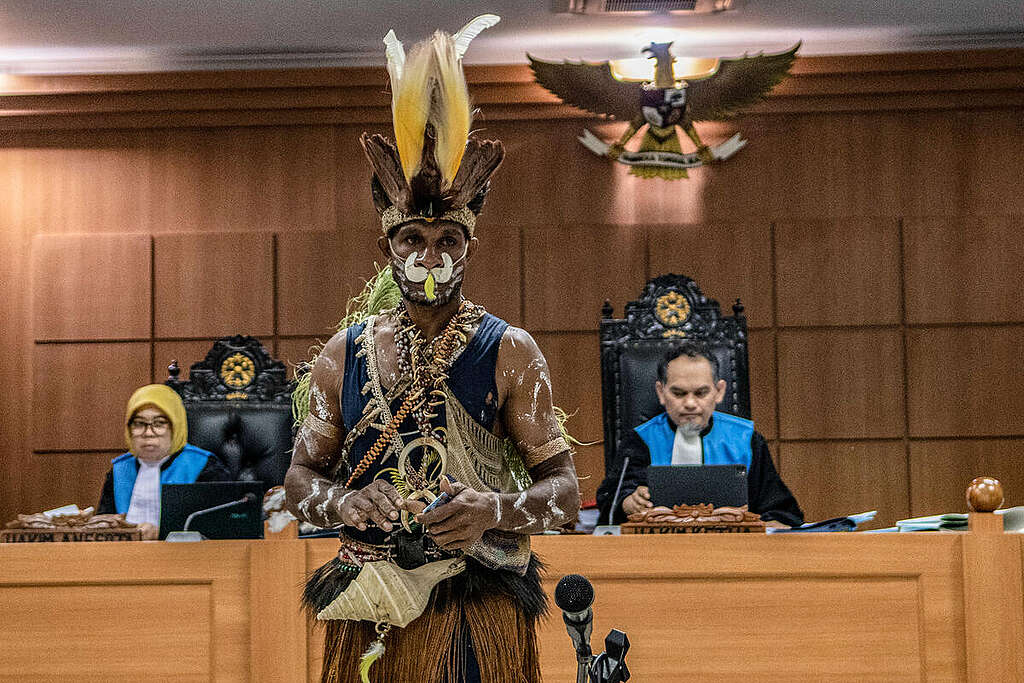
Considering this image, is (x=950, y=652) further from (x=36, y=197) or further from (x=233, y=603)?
(x=36, y=197)

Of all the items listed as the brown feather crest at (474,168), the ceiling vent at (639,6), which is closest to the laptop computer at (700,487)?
the brown feather crest at (474,168)

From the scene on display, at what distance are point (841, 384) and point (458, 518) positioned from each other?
4574 mm

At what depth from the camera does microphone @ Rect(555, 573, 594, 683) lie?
3.84 ft

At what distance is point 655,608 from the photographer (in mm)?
2740

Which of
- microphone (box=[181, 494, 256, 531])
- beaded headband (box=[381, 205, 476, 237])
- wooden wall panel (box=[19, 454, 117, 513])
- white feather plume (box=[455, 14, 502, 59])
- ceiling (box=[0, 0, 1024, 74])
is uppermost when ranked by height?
ceiling (box=[0, 0, 1024, 74])

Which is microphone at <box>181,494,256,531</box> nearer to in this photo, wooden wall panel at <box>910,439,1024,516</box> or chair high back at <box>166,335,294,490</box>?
A: chair high back at <box>166,335,294,490</box>

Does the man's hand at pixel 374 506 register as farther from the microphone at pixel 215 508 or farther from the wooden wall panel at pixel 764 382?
the wooden wall panel at pixel 764 382

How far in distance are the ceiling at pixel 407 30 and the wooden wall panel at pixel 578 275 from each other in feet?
2.98

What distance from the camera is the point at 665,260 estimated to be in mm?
5754

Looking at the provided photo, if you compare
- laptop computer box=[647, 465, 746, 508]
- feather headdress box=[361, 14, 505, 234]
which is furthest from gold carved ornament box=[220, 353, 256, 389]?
feather headdress box=[361, 14, 505, 234]

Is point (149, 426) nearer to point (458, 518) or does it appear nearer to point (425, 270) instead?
point (425, 270)

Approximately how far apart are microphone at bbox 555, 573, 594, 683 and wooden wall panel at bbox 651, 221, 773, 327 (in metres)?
4.62

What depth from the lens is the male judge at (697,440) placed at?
3734 mm

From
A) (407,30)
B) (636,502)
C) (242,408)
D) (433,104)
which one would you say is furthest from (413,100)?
(407,30)
